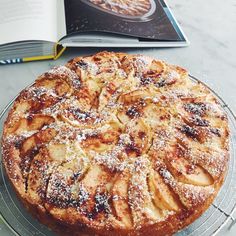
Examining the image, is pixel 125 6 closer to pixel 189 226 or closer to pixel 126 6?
pixel 126 6

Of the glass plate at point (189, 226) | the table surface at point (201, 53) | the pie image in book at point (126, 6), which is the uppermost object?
the pie image in book at point (126, 6)

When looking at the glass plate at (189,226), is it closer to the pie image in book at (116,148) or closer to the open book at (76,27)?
the pie image in book at (116,148)

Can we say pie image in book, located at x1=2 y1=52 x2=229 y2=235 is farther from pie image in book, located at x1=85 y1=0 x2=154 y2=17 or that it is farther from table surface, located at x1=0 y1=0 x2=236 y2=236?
pie image in book, located at x1=85 y1=0 x2=154 y2=17

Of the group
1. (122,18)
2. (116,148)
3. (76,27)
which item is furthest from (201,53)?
(116,148)

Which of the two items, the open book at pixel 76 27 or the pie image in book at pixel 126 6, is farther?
the pie image in book at pixel 126 6

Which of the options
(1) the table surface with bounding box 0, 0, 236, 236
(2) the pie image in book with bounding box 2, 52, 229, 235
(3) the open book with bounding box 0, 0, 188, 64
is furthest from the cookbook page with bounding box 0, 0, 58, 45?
(2) the pie image in book with bounding box 2, 52, 229, 235

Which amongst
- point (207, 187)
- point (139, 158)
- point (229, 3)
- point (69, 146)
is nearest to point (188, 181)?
point (207, 187)

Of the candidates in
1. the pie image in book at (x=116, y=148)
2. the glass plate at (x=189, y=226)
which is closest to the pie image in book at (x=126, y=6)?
the pie image in book at (x=116, y=148)
